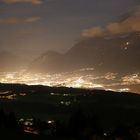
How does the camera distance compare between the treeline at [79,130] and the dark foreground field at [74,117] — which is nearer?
the treeline at [79,130]

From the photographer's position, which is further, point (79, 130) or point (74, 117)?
point (74, 117)

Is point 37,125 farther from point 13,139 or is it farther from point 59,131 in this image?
point 13,139

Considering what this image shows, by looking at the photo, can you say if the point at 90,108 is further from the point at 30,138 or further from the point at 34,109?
the point at 30,138

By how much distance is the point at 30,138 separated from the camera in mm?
38000

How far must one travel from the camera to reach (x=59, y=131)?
50969 mm

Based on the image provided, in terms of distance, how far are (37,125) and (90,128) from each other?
28.2 feet

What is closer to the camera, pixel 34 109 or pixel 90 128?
pixel 90 128

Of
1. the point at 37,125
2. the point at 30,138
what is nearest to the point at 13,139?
the point at 30,138

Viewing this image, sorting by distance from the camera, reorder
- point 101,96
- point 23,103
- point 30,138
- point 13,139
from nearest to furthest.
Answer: point 13,139 < point 30,138 < point 23,103 < point 101,96

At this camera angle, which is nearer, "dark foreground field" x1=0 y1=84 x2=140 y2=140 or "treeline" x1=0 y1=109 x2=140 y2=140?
"treeline" x1=0 y1=109 x2=140 y2=140

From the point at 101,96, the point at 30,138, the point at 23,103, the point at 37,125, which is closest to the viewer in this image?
the point at 30,138

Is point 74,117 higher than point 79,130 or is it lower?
higher

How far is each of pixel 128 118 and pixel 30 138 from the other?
5346 cm

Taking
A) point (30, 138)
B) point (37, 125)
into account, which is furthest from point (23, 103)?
point (30, 138)
